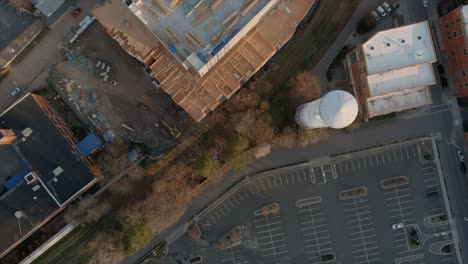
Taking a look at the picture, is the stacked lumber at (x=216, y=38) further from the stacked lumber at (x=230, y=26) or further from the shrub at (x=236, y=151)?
the shrub at (x=236, y=151)

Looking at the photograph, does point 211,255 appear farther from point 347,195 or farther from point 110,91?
point 110,91

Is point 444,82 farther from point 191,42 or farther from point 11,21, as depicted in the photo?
point 11,21

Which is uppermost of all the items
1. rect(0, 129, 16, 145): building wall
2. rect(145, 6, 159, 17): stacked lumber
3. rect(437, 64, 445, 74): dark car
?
rect(145, 6, 159, 17): stacked lumber

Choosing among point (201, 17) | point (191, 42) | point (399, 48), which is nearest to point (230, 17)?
point (201, 17)

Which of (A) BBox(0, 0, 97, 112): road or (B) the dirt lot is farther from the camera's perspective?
(A) BBox(0, 0, 97, 112): road

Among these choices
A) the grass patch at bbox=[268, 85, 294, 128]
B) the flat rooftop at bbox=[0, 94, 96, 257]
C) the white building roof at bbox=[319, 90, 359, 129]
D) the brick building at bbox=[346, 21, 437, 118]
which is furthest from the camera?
the grass patch at bbox=[268, 85, 294, 128]

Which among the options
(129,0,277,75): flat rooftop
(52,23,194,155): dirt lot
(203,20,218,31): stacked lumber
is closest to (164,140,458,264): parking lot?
(52,23,194,155): dirt lot

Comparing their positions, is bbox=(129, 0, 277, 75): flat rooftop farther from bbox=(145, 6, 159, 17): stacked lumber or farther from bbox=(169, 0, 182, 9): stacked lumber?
bbox=(169, 0, 182, 9): stacked lumber
